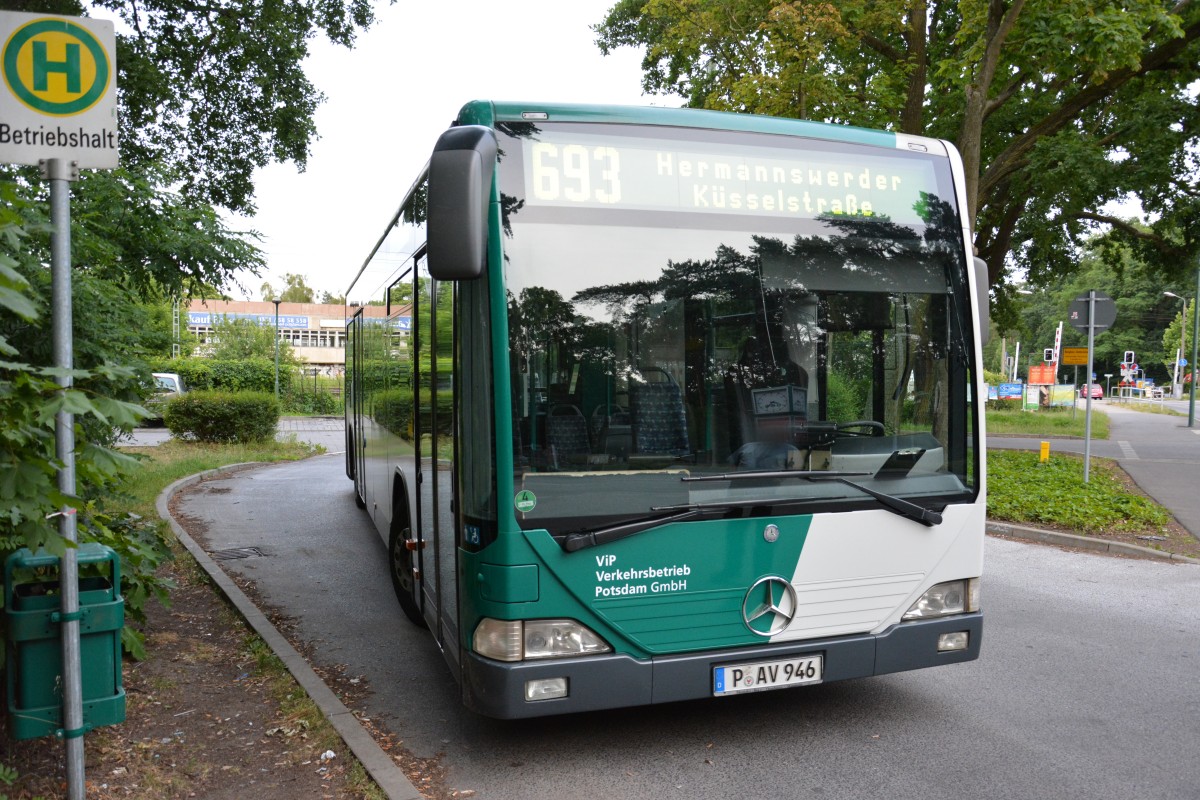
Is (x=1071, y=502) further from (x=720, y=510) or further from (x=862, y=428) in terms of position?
(x=720, y=510)

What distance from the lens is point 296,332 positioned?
87.6 metres

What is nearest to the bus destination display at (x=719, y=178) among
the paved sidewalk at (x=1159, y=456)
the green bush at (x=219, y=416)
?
the paved sidewalk at (x=1159, y=456)

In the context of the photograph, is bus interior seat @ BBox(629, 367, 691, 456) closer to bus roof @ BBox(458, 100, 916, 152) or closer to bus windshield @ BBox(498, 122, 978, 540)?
bus windshield @ BBox(498, 122, 978, 540)

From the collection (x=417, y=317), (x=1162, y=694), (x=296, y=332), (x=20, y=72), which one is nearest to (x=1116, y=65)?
(x=1162, y=694)

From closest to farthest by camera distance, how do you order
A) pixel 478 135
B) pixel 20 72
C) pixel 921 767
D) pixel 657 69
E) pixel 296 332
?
pixel 20 72, pixel 478 135, pixel 921 767, pixel 657 69, pixel 296 332

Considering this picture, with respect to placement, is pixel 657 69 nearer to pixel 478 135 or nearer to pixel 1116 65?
pixel 1116 65

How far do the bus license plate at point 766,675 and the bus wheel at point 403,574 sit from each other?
9.63ft

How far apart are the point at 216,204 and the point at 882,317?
12.7m

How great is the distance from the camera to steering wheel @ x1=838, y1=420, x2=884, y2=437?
14.3 feet

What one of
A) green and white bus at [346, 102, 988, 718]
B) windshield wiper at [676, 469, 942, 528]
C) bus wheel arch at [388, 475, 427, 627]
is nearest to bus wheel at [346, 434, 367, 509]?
bus wheel arch at [388, 475, 427, 627]

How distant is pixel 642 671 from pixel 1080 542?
7790mm

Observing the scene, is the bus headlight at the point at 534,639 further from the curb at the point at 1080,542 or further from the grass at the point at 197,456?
the grass at the point at 197,456

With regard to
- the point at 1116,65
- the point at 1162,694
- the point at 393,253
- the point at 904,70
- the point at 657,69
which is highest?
the point at 657,69

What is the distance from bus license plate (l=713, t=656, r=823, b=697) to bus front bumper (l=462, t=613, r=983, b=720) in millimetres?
28
